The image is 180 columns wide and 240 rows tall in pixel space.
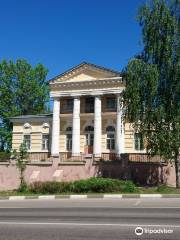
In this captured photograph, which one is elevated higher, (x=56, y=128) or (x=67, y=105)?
(x=67, y=105)

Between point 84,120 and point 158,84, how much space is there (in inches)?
702

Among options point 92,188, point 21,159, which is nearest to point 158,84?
point 92,188

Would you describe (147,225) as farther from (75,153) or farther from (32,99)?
→ (32,99)

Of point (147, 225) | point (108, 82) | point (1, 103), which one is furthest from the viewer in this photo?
point (1, 103)

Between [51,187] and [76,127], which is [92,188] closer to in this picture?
[51,187]

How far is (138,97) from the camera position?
2672 centimetres

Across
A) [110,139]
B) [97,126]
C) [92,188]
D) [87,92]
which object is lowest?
[92,188]

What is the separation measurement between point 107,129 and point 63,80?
22.1ft

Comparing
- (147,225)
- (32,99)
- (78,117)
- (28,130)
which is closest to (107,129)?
(78,117)

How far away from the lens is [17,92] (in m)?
58.5

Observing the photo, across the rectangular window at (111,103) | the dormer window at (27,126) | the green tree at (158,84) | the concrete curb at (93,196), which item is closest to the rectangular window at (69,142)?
the dormer window at (27,126)

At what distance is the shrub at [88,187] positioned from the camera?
24297 mm

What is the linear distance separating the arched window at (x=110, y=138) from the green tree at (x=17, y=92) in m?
19.1

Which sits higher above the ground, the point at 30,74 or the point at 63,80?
the point at 30,74
